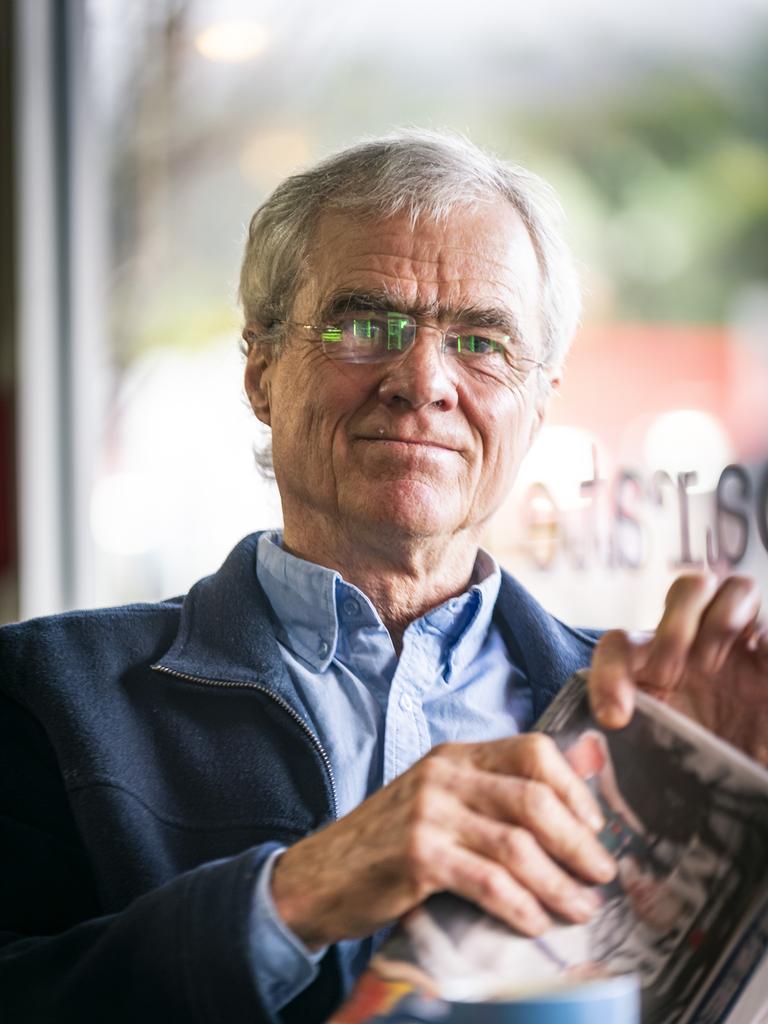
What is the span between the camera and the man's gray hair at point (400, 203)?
1379 mm

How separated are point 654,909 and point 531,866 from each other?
0.11 metres

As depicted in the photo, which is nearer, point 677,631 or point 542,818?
point 542,818

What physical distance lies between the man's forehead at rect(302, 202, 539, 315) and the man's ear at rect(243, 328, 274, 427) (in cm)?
14

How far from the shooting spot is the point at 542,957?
90 cm

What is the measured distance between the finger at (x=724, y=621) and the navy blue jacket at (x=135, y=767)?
32 cm

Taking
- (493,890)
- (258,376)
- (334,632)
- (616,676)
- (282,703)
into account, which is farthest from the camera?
(258,376)

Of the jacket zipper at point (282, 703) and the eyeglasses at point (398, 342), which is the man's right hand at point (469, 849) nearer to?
the jacket zipper at point (282, 703)

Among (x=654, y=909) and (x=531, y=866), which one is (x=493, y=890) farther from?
(x=654, y=909)

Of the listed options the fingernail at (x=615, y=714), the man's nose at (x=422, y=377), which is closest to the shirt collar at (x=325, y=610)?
the man's nose at (x=422, y=377)

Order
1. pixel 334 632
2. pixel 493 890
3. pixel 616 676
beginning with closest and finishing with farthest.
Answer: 1. pixel 493 890
2. pixel 616 676
3. pixel 334 632

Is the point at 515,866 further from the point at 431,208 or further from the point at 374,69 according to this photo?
the point at 374,69

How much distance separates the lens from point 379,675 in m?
1.38

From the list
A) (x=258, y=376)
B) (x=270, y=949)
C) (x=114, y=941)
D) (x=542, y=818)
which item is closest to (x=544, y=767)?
(x=542, y=818)

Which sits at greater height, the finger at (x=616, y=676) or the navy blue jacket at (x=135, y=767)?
the finger at (x=616, y=676)
